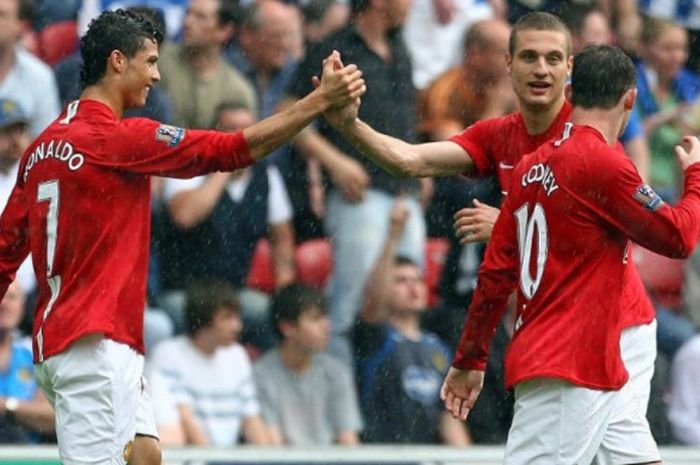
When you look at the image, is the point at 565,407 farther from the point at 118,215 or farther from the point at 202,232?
the point at 202,232

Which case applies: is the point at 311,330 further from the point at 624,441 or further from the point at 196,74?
the point at 624,441

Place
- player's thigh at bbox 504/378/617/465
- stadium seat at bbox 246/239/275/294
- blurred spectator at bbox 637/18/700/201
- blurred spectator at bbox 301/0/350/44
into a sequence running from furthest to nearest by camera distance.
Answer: blurred spectator at bbox 637/18/700/201, blurred spectator at bbox 301/0/350/44, stadium seat at bbox 246/239/275/294, player's thigh at bbox 504/378/617/465

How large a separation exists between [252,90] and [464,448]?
244 centimetres

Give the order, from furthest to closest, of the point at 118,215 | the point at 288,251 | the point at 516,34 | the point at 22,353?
the point at 288,251
the point at 22,353
the point at 516,34
the point at 118,215

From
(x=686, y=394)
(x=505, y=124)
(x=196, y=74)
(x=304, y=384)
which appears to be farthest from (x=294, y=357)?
(x=505, y=124)

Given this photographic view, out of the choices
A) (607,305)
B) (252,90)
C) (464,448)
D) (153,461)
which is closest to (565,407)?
(607,305)

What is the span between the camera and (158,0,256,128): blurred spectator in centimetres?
1084

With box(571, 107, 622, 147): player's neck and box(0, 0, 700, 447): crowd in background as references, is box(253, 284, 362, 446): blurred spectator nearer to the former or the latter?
box(0, 0, 700, 447): crowd in background

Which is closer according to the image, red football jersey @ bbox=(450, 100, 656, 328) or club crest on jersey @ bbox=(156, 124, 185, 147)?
club crest on jersey @ bbox=(156, 124, 185, 147)

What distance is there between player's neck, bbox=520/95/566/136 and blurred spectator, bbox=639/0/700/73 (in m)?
4.27

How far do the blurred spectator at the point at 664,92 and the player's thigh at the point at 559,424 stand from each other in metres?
4.90

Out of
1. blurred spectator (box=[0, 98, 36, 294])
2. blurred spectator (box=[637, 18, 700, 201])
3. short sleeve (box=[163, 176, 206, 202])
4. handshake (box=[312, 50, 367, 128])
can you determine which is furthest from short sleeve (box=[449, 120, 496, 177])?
blurred spectator (box=[637, 18, 700, 201])

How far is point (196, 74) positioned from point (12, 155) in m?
1.18

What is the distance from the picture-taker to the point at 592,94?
6.99 m
